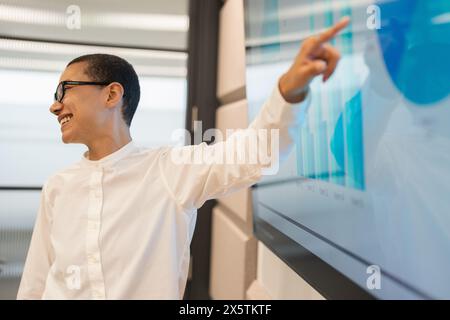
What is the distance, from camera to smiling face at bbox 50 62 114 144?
1.76ft

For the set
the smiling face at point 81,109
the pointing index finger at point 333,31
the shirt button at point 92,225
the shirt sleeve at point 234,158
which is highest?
the pointing index finger at point 333,31

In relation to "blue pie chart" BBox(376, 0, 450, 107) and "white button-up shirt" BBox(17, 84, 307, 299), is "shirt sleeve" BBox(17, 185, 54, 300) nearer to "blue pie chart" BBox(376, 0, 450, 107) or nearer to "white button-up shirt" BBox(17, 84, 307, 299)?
"white button-up shirt" BBox(17, 84, 307, 299)

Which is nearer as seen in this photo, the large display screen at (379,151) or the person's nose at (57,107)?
the large display screen at (379,151)

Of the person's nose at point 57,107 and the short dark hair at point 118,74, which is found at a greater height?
the short dark hair at point 118,74

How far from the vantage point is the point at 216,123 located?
1.15 m

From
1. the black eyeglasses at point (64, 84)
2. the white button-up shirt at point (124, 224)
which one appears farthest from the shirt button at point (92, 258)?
the black eyeglasses at point (64, 84)

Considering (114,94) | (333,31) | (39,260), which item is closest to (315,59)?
(333,31)

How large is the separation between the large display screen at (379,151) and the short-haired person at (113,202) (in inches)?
5.4

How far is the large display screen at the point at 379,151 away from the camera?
348 mm

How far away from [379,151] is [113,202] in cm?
38

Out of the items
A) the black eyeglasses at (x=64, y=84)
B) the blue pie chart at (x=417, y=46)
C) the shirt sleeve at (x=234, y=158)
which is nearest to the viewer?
the blue pie chart at (x=417, y=46)

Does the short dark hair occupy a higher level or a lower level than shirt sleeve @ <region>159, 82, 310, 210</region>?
higher

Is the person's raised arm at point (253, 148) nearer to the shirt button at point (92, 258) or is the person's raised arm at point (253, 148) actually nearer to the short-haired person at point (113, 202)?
the short-haired person at point (113, 202)

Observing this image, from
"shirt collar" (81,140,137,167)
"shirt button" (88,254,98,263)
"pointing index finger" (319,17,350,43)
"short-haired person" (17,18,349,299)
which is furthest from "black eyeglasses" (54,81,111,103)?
"pointing index finger" (319,17,350,43)
